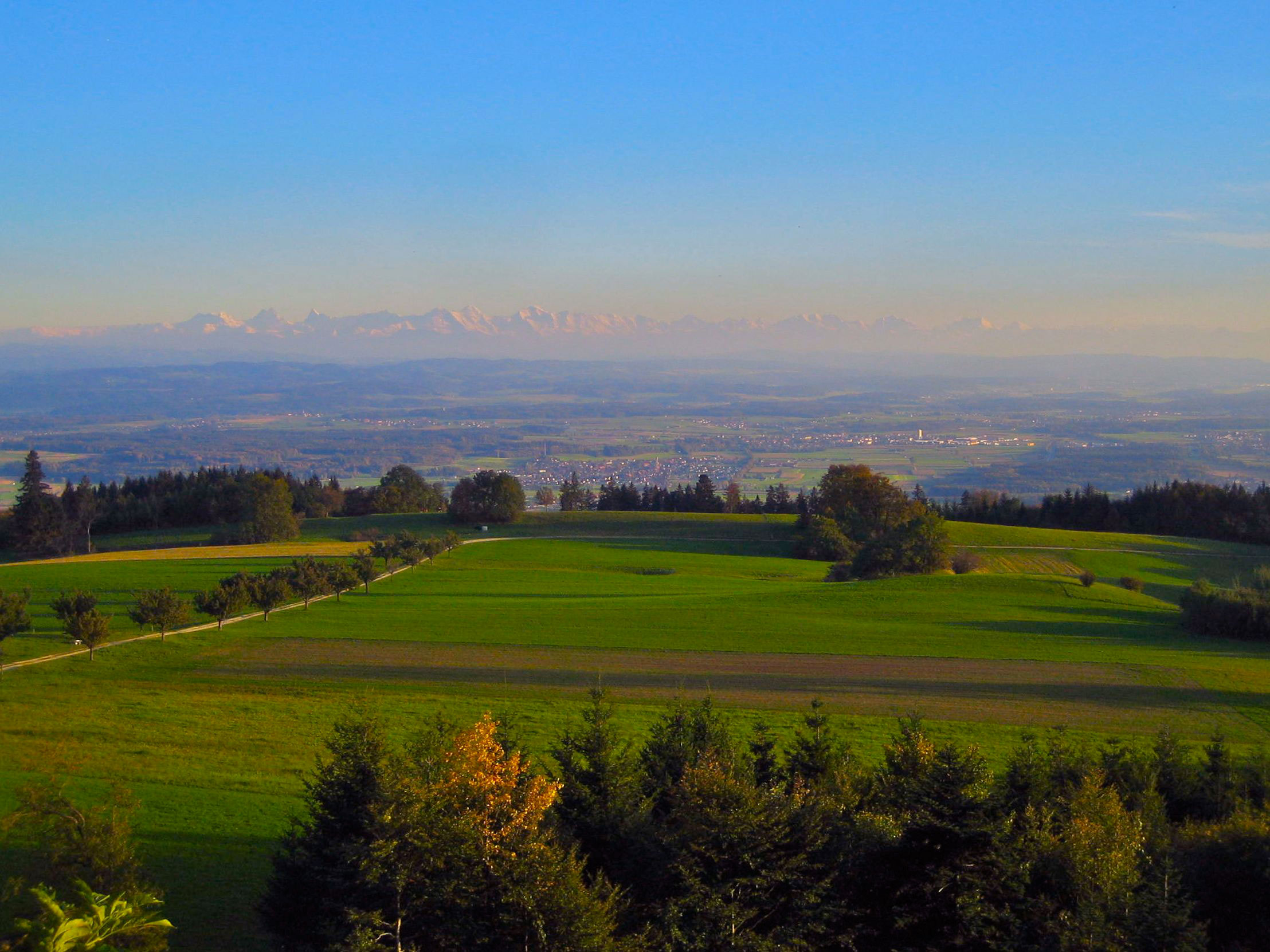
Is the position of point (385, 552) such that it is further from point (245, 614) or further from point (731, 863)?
point (731, 863)

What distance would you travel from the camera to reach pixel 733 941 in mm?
11719

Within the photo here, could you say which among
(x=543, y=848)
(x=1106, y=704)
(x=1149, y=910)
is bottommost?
(x=1106, y=704)

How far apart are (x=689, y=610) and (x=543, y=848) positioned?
3346 cm

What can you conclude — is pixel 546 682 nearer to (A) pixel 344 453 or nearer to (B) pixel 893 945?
(B) pixel 893 945

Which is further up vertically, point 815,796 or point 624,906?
point 815,796

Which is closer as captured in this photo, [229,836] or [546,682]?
[229,836]

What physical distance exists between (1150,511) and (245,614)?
267 feet

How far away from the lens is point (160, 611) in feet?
121

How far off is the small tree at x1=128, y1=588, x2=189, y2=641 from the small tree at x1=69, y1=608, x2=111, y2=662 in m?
2.41

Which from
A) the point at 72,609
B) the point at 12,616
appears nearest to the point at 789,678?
the point at 72,609

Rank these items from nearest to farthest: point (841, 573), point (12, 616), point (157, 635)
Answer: point (12, 616) → point (157, 635) → point (841, 573)

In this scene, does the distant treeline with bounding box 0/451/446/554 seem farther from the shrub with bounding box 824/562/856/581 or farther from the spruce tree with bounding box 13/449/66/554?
the shrub with bounding box 824/562/856/581

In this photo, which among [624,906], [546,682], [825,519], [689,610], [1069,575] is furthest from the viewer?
[825,519]

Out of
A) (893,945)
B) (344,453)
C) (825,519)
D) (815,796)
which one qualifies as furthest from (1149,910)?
(344,453)
